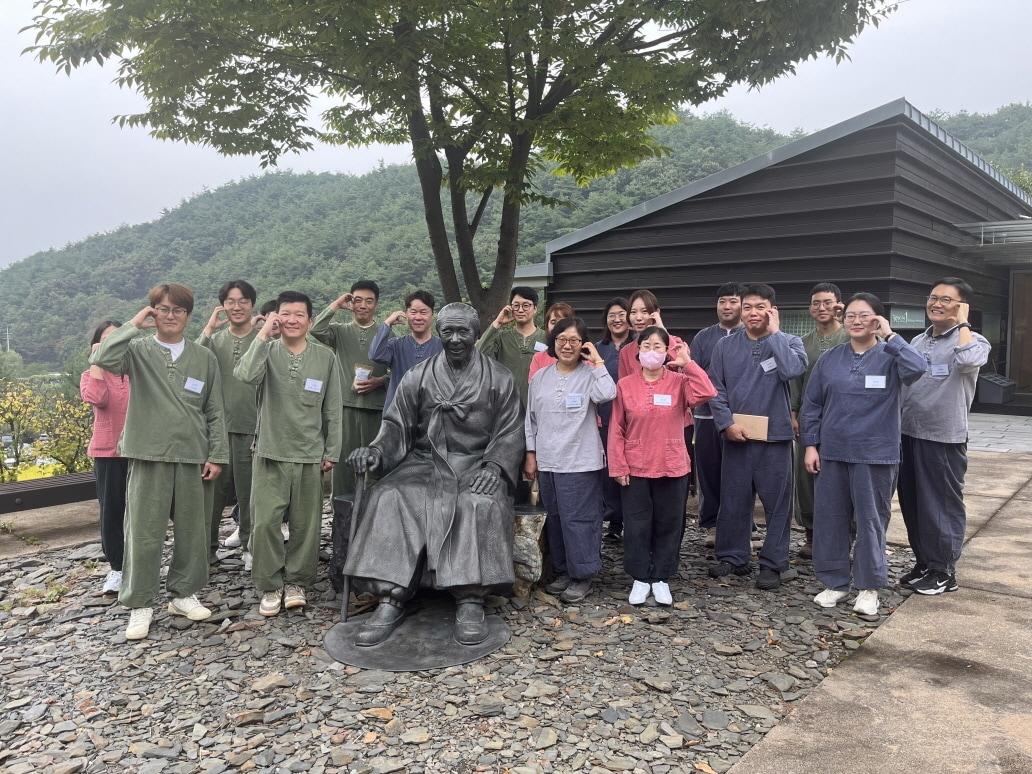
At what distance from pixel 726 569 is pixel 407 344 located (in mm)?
2695

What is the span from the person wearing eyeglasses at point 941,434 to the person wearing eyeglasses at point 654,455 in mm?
1299

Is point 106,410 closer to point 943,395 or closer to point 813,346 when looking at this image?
point 813,346

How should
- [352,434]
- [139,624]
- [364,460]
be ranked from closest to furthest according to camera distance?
[139,624] → [364,460] → [352,434]

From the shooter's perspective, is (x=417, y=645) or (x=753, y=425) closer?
(x=417, y=645)

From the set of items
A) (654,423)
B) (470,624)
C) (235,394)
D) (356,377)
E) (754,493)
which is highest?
(356,377)

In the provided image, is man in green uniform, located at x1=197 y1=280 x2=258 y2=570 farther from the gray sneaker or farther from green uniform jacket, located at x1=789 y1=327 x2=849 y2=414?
green uniform jacket, located at x1=789 y1=327 x2=849 y2=414

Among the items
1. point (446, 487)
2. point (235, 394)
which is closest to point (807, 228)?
point (446, 487)

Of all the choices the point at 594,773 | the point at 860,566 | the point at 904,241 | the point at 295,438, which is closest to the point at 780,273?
the point at 904,241

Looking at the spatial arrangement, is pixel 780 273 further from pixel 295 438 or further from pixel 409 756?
pixel 409 756

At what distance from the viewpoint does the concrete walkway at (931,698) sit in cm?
255

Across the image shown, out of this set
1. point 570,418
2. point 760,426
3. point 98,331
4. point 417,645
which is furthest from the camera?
point 98,331

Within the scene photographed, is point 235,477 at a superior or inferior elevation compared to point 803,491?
superior

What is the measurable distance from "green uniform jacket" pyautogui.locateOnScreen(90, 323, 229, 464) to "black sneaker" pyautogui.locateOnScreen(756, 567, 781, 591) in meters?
3.37

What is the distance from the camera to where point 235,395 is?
4.77 metres
